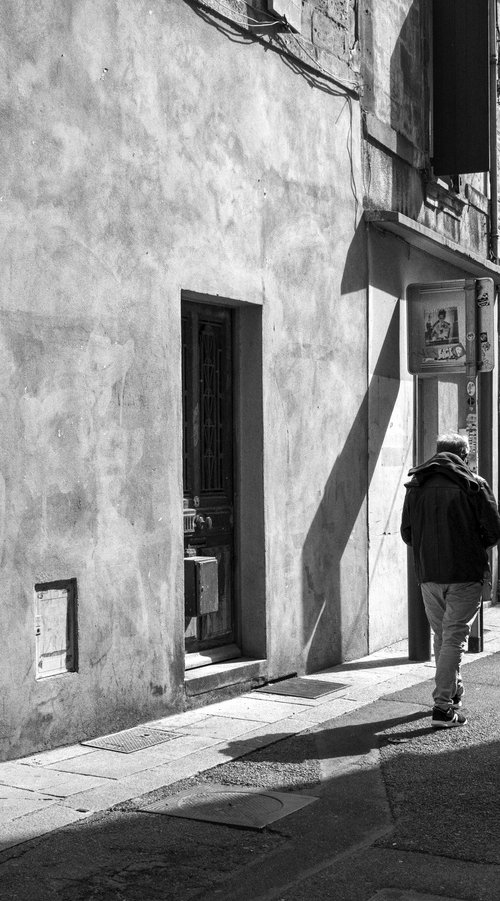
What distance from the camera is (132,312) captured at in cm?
709

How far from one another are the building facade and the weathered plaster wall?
2cm

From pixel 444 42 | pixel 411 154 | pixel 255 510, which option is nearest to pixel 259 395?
pixel 255 510

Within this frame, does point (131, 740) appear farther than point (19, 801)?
Yes

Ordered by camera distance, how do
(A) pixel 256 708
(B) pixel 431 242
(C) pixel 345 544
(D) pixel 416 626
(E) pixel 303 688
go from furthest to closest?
(B) pixel 431 242, (C) pixel 345 544, (D) pixel 416 626, (E) pixel 303 688, (A) pixel 256 708

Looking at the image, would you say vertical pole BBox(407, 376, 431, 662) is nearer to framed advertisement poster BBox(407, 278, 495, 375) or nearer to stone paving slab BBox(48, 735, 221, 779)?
framed advertisement poster BBox(407, 278, 495, 375)

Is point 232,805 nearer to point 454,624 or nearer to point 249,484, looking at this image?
point 454,624

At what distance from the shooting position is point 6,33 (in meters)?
6.16

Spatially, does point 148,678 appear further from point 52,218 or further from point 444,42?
point 444,42

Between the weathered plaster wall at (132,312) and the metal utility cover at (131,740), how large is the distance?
0.11 m

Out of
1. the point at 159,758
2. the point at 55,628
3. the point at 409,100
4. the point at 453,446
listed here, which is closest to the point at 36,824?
the point at 159,758

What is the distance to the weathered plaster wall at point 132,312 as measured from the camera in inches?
247

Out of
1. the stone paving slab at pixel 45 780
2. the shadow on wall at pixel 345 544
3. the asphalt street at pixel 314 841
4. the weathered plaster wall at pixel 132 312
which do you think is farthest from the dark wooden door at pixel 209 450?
the stone paving slab at pixel 45 780

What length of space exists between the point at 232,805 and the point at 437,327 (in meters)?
6.10

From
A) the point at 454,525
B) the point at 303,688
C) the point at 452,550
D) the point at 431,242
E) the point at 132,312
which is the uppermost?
the point at 431,242
